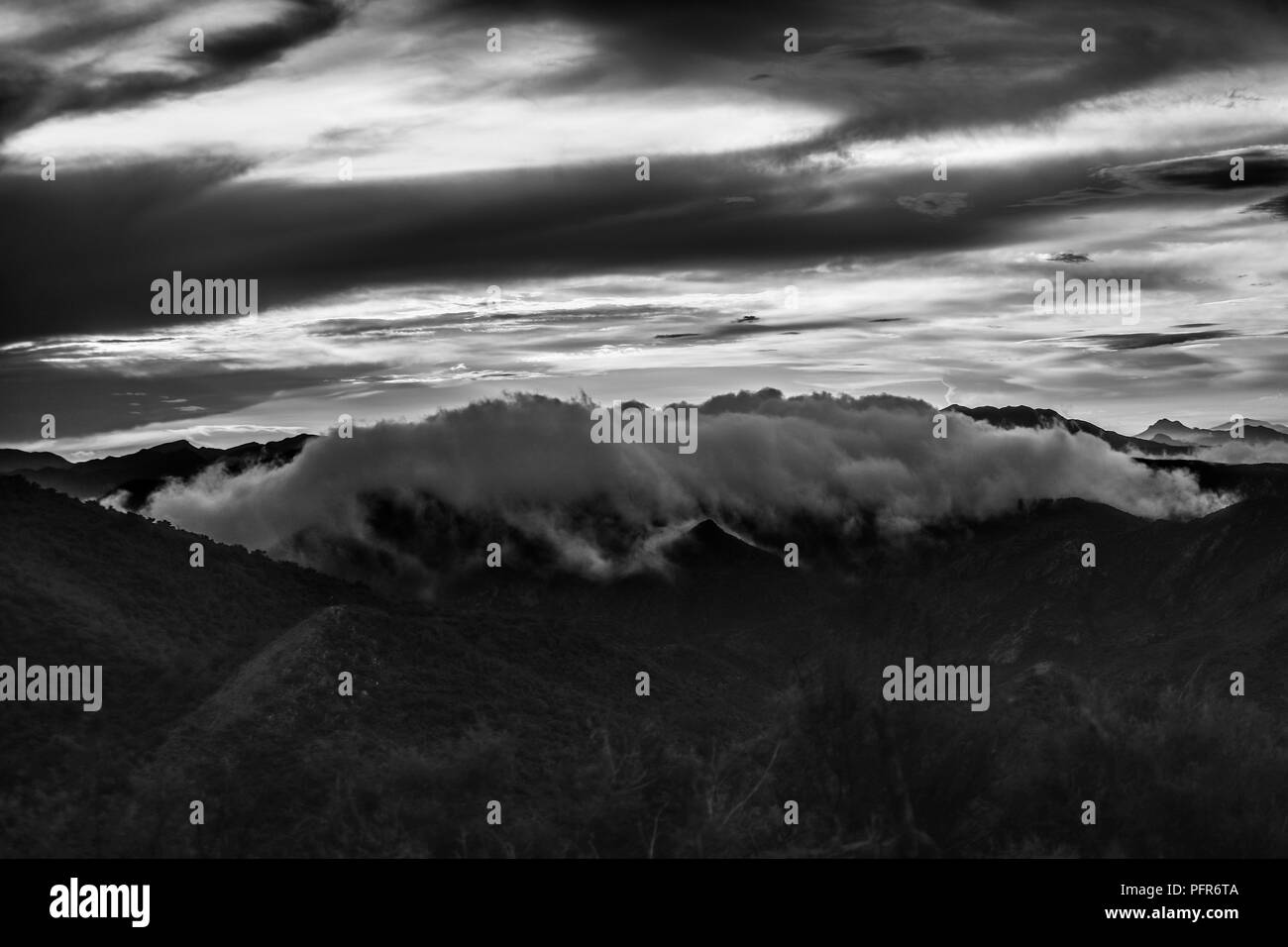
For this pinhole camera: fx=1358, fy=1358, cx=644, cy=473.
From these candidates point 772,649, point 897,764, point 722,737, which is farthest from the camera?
point 772,649

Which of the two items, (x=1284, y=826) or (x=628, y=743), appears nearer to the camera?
(x=1284, y=826)

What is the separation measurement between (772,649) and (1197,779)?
498ft

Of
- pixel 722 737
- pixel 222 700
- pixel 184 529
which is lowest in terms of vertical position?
pixel 722 737

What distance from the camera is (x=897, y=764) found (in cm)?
4594

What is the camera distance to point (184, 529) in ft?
300

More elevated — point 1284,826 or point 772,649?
point 1284,826

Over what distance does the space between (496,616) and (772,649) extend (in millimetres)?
113135

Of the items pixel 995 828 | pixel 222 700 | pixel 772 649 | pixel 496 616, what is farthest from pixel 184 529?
pixel 772 649

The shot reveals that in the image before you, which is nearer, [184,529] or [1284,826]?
[1284,826]

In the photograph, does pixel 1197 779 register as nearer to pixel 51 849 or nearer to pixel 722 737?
pixel 722 737
